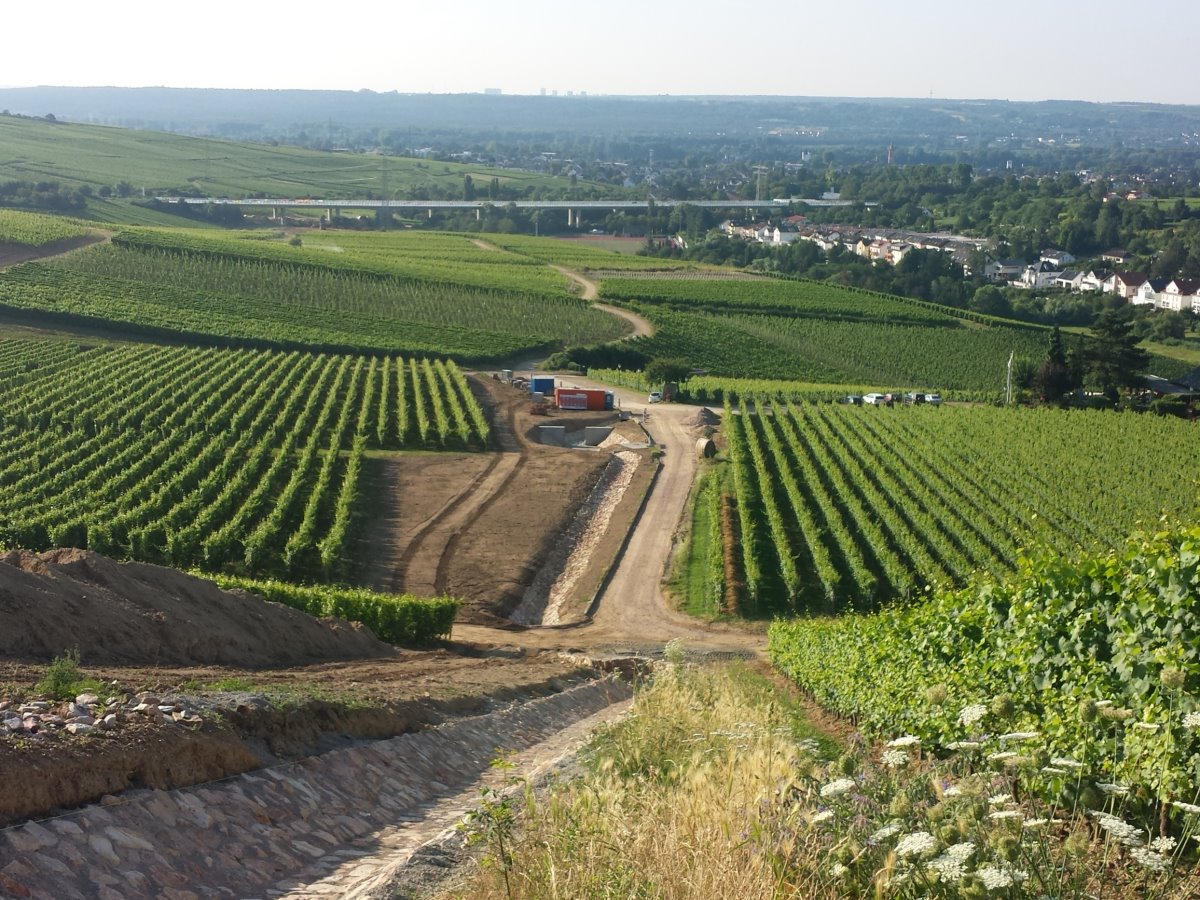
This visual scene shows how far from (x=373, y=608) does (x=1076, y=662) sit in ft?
56.1

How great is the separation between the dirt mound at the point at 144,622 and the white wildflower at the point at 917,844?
427 inches

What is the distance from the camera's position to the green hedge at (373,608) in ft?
81.8

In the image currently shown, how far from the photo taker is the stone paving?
7.92 meters

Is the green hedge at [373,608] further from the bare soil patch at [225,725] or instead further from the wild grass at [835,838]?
the wild grass at [835,838]

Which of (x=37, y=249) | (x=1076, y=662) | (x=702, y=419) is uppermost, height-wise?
(x=1076, y=662)

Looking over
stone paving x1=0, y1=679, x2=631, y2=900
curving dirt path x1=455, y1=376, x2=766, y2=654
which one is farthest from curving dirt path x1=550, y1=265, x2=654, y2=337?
stone paving x1=0, y1=679, x2=631, y2=900

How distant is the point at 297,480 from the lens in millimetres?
40125

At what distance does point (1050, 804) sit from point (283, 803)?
5393mm

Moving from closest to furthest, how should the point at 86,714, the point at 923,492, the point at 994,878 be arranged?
the point at 994,878, the point at 86,714, the point at 923,492

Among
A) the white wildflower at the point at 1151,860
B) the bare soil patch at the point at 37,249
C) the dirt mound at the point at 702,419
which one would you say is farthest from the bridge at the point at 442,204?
the white wildflower at the point at 1151,860

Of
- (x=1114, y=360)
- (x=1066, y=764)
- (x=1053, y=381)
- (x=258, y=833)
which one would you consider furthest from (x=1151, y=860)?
(x=1114, y=360)

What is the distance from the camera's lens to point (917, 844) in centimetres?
599

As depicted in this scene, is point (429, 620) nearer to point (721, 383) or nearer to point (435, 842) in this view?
point (435, 842)

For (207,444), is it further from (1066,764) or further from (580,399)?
(1066,764)
